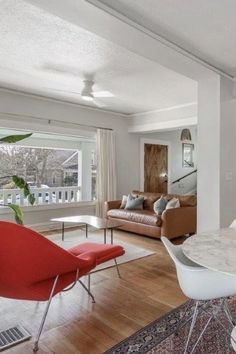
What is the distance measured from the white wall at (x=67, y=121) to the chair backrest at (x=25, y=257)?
3.45m

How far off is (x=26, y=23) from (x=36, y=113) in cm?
267

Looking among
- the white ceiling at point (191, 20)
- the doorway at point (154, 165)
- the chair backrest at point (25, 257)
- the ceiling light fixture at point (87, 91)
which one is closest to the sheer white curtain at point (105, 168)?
the doorway at point (154, 165)

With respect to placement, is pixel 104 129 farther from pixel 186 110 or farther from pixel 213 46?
pixel 213 46

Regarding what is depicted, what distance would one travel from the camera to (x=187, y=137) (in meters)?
8.24

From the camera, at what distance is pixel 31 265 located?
182 cm

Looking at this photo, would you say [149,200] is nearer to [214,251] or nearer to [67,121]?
[67,121]

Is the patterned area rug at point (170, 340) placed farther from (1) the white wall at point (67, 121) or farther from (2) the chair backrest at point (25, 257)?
(1) the white wall at point (67, 121)

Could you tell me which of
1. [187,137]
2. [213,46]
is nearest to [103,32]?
[213,46]

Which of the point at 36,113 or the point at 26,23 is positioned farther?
the point at 36,113

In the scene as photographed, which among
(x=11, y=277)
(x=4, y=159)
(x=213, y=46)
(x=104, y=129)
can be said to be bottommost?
(x=11, y=277)

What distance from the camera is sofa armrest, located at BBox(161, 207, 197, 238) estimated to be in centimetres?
445

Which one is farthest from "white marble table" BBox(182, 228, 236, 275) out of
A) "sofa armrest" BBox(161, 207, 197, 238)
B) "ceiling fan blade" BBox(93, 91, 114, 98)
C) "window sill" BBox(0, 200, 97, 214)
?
"window sill" BBox(0, 200, 97, 214)

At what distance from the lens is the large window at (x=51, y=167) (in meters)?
5.42

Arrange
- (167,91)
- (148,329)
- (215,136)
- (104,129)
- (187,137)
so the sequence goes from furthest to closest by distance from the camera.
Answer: (187,137) < (104,129) < (167,91) < (215,136) < (148,329)
